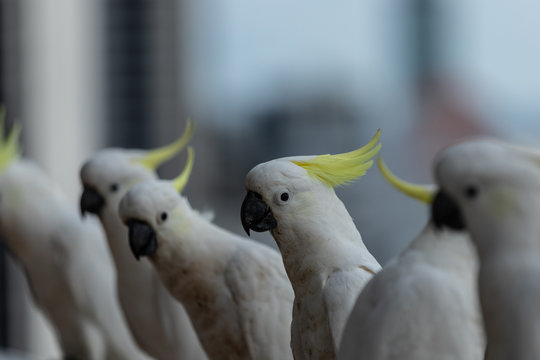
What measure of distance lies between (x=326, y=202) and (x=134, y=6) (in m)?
4.62

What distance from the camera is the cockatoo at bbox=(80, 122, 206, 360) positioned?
144 centimetres

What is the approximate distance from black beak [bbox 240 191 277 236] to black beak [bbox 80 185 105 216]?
489mm

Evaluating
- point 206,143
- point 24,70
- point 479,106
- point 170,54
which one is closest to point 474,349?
point 24,70

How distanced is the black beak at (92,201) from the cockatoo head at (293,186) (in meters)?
0.49

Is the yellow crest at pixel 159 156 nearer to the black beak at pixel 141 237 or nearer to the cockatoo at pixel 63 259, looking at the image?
the black beak at pixel 141 237

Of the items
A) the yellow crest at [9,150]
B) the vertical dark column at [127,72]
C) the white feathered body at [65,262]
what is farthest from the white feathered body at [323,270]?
the vertical dark column at [127,72]

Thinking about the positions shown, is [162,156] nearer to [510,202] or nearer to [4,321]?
[510,202]

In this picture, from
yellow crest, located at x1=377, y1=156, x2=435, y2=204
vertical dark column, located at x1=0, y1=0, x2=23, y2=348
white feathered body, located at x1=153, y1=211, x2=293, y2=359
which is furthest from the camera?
vertical dark column, located at x1=0, y1=0, x2=23, y2=348

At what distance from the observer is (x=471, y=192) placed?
0.74 m

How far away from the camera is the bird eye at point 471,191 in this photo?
Result: 28.8 inches

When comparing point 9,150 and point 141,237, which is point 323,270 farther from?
point 9,150

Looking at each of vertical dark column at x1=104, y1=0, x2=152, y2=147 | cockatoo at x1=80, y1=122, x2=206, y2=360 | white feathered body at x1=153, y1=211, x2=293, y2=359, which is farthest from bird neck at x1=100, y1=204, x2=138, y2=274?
vertical dark column at x1=104, y1=0, x2=152, y2=147

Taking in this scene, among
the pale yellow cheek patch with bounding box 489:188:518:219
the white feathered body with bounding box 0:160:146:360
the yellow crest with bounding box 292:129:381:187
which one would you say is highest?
the pale yellow cheek patch with bounding box 489:188:518:219

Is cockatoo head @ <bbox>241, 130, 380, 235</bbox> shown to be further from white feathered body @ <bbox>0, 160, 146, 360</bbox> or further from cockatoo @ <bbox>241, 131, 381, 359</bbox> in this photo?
white feathered body @ <bbox>0, 160, 146, 360</bbox>
